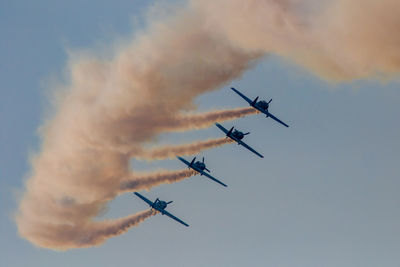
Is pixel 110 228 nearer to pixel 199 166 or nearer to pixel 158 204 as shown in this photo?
pixel 158 204

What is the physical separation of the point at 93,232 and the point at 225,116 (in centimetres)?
2264

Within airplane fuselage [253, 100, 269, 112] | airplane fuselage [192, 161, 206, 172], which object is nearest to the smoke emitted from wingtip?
airplane fuselage [192, 161, 206, 172]

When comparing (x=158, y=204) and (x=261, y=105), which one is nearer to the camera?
(x=261, y=105)

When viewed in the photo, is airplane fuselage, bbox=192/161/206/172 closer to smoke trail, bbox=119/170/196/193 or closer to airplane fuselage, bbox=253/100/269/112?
smoke trail, bbox=119/170/196/193

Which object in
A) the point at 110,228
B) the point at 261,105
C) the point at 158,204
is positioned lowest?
the point at 110,228

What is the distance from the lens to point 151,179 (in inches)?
5295

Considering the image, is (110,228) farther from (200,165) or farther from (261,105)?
(261,105)

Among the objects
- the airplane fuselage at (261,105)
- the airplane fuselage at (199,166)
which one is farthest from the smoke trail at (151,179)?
the airplane fuselage at (261,105)

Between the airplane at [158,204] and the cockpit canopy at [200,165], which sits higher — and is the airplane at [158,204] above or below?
below

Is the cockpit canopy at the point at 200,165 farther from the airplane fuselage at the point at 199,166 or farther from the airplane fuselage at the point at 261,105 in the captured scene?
the airplane fuselage at the point at 261,105

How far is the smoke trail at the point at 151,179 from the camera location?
134 meters

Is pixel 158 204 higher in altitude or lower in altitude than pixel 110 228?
higher

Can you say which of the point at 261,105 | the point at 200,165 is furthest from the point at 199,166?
the point at 261,105

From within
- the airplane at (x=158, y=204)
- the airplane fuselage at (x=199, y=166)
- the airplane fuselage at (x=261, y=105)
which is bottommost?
the airplane at (x=158, y=204)
